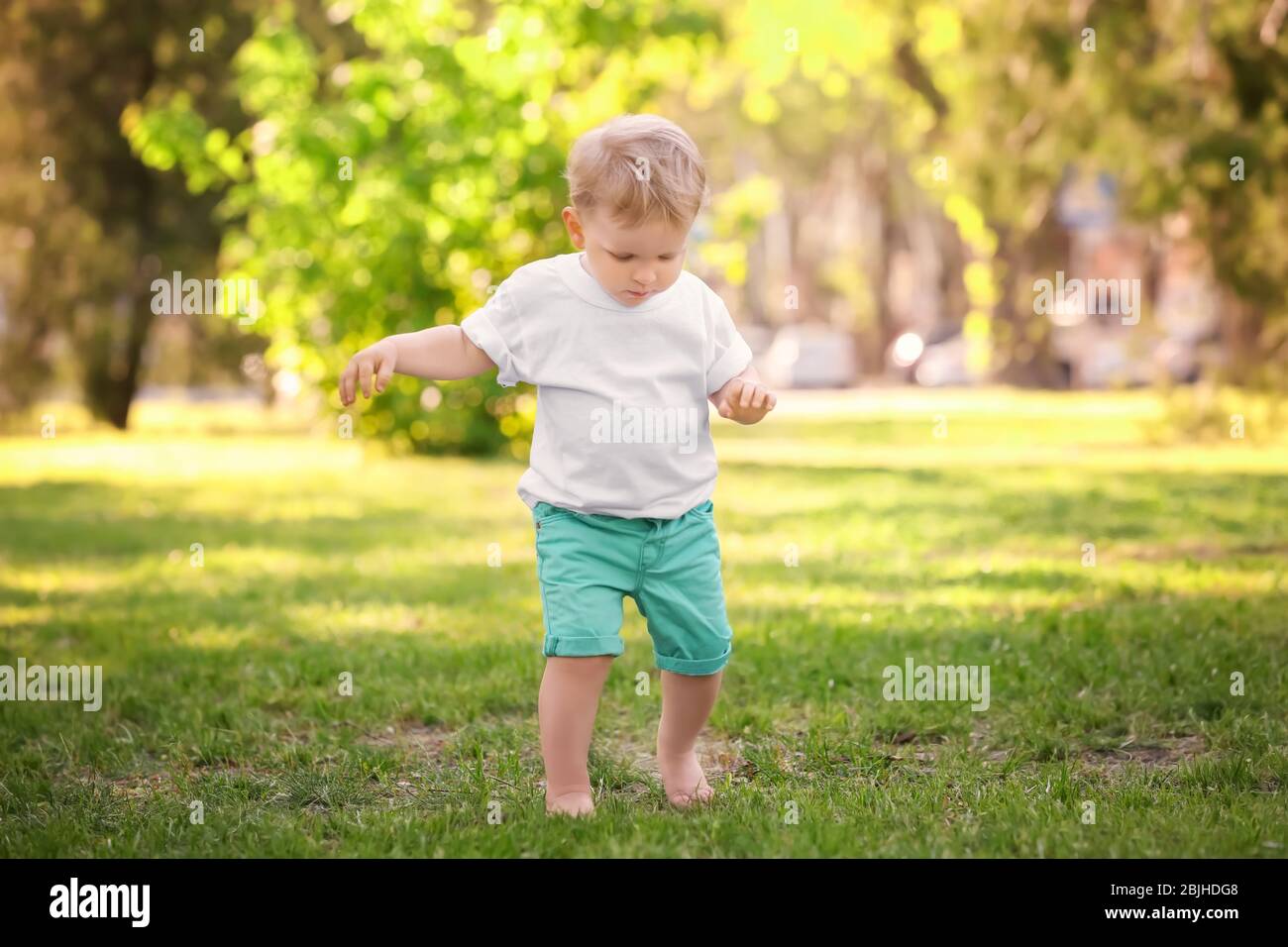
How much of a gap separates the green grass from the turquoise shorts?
0.43m

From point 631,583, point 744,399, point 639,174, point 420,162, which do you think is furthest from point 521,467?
point 639,174

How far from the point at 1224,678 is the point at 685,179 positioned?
2711 millimetres

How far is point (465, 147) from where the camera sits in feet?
44.4

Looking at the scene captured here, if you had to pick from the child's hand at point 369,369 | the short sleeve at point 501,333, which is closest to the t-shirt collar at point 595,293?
the short sleeve at point 501,333

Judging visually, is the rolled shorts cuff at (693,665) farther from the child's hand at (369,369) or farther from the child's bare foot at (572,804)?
the child's hand at (369,369)

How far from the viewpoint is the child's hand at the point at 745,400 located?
3.71 meters

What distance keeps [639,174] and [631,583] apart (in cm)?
103

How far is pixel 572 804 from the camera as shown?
3730mm

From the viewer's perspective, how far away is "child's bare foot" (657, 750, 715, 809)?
154 inches
